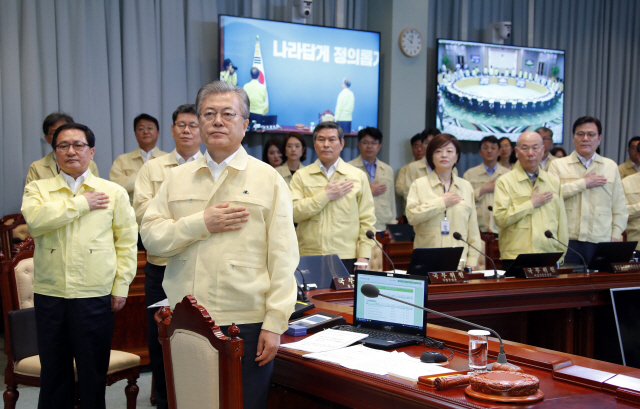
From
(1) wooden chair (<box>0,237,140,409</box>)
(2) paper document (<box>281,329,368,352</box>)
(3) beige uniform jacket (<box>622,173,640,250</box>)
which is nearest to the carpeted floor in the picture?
(1) wooden chair (<box>0,237,140,409</box>)

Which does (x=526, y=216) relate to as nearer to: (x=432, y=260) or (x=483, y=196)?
(x=432, y=260)

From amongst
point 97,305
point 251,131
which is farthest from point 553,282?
point 251,131

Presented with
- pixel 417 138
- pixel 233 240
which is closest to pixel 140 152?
pixel 417 138

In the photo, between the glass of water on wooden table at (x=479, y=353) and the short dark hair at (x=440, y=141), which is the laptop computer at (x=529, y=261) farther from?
the glass of water on wooden table at (x=479, y=353)

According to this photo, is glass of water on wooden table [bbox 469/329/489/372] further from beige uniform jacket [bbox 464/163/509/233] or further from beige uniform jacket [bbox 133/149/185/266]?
beige uniform jacket [bbox 464/163/509/233]

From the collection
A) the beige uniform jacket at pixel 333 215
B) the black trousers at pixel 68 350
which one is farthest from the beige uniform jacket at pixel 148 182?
the beige uniform jacket at pixel 333 215

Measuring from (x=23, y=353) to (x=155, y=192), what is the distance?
942 millimetres

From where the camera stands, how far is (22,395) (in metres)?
3.41

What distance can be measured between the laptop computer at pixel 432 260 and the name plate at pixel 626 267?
1138mm

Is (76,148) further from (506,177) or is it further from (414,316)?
(506,177)

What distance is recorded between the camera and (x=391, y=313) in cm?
223

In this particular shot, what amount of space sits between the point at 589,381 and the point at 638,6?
8204 millimetres

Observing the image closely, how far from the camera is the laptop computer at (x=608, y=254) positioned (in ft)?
12.8

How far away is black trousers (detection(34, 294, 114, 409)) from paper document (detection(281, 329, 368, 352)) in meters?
0.96
